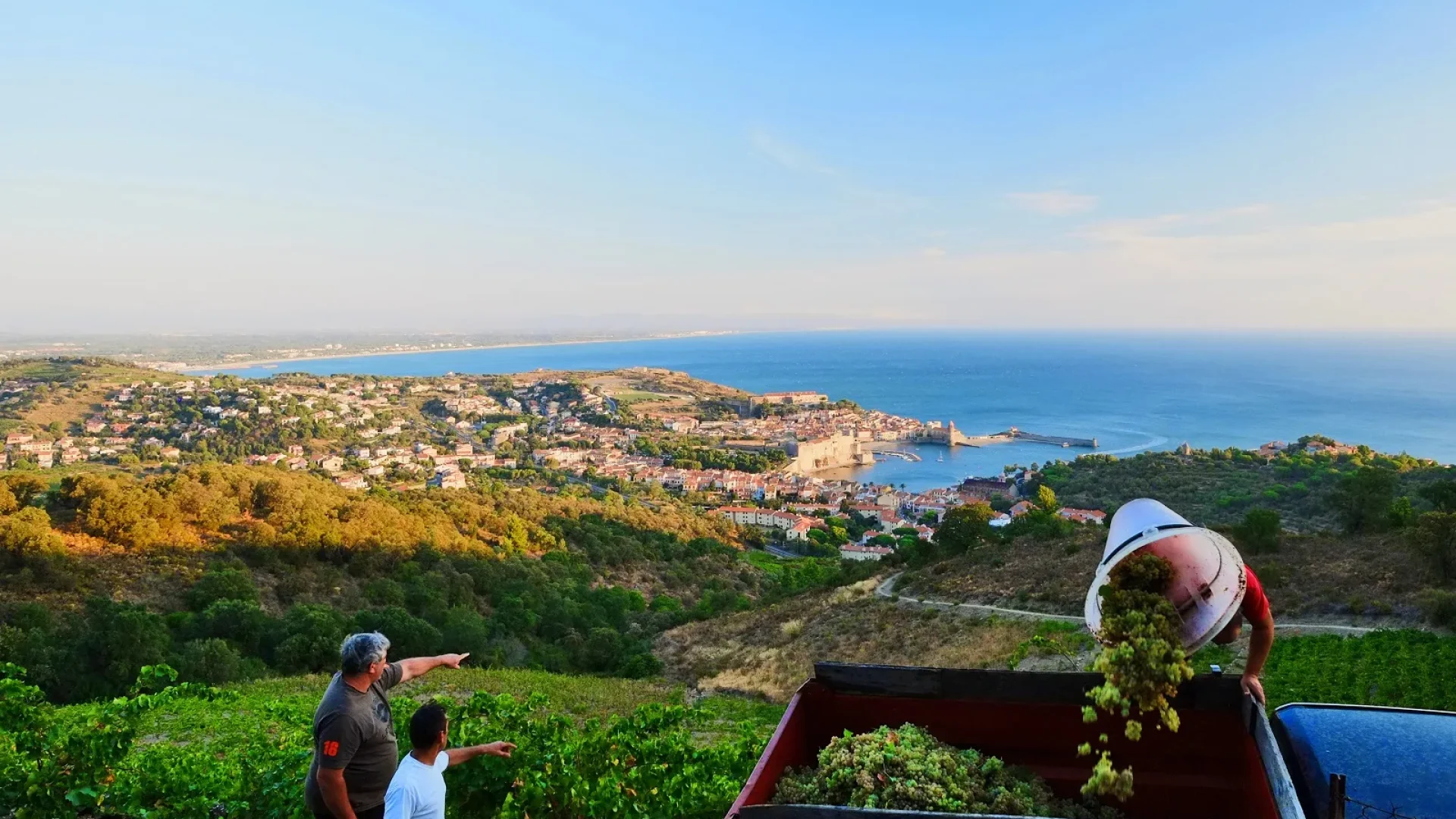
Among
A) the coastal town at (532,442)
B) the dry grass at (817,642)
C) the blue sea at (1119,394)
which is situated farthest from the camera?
the blue sea at (1119,394)

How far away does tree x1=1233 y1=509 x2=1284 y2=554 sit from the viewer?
1583 cm

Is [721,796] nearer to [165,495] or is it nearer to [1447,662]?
[1447,662]

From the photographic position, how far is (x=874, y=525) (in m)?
44.6

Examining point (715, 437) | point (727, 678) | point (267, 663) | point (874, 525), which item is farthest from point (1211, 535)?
point (715, 437)

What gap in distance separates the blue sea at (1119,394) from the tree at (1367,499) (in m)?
41.3

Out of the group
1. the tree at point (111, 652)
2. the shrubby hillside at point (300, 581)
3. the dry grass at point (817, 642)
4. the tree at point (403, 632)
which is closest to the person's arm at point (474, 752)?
the dry grass at point (817, 642)

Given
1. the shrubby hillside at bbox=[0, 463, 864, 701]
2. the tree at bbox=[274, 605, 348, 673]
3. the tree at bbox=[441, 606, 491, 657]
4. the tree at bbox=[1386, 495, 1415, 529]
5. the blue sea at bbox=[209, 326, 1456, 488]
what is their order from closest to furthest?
the shrubby hillside at bbox=[0, 463, 864, 701], the tree at bbox=[274, 605, 348, 673], the tree at bbox=[441, 606, 491, 657], the tree at bbox=[1386, 495, 1415, 529], the blue sea at bbox=[209, 326, 1456, 488]

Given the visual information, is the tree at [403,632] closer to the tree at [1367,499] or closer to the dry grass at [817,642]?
the dry grass at [817,642]

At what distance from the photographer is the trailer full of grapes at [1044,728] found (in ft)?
8.20

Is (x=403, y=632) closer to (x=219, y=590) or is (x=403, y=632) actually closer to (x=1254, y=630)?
(x=219, y=590)

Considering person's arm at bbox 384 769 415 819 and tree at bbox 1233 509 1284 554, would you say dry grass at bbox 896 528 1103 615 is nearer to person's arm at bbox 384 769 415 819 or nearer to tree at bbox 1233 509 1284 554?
tree at bbox 1233 509 1284 554

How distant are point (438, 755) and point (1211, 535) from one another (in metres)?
2.84

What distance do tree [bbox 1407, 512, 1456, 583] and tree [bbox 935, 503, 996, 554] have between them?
10654 millimetres

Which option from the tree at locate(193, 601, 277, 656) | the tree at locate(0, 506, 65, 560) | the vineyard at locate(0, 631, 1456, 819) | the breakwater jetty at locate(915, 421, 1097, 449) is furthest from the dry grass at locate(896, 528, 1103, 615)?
the breakwater jetty at locate(915, 421, 1097, 449)
